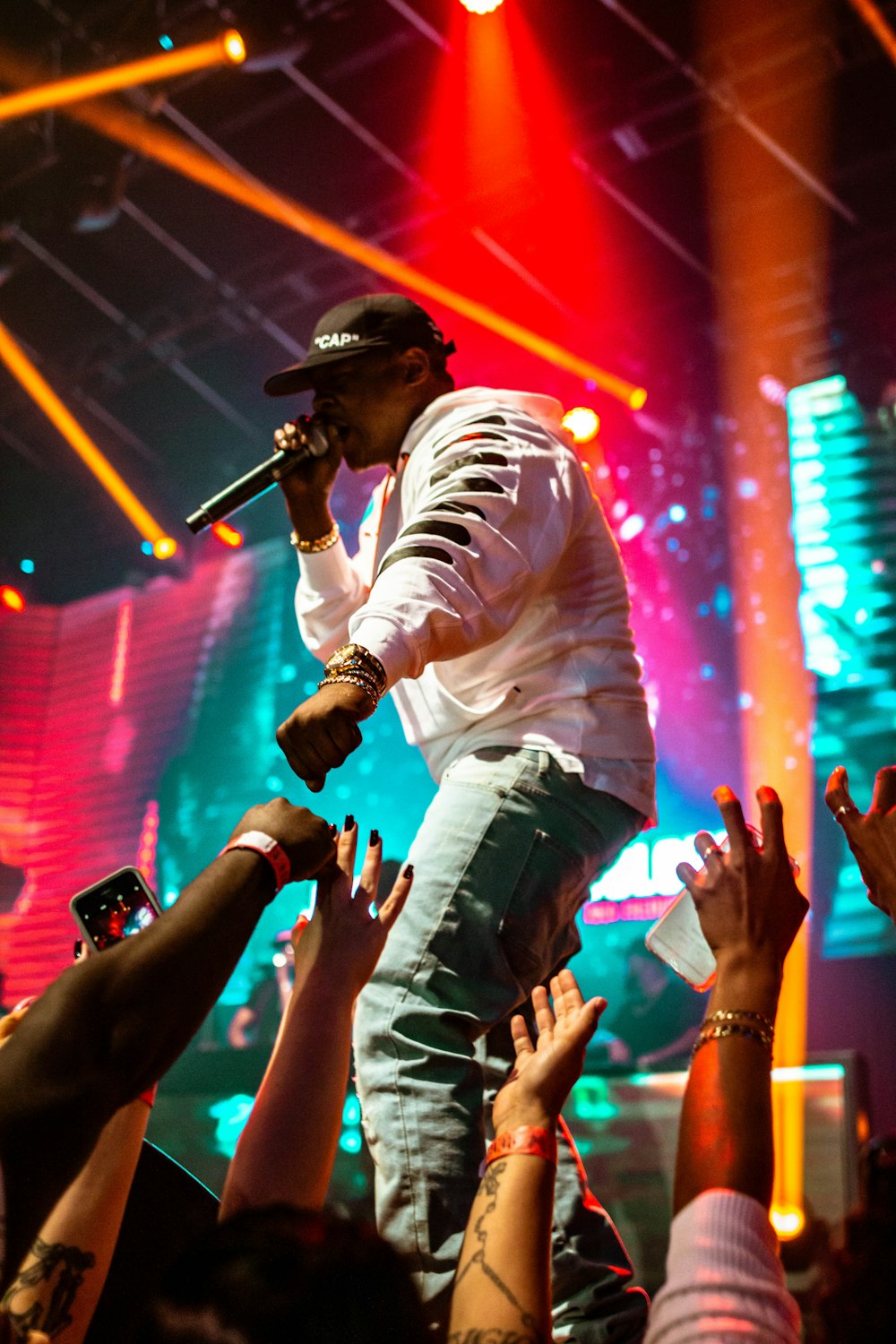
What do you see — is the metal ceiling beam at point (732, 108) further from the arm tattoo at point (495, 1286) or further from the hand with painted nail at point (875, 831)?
the arm tattoo at point (495, 1286)

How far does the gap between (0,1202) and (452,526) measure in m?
1.21

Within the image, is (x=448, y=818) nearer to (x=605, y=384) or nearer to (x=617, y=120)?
(x=617, y=120)

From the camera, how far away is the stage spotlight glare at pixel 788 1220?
3.84m

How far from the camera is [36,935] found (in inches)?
384

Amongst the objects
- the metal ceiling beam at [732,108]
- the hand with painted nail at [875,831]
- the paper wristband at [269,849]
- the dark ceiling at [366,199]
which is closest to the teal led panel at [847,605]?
the dark ceiling at [366,199]

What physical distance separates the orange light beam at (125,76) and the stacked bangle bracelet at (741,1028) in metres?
6.17

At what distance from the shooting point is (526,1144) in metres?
1.21

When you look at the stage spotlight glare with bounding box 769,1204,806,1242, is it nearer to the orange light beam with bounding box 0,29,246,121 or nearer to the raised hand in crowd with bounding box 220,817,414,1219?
the raised hand in crowd with bounding box 220,817,414,1219

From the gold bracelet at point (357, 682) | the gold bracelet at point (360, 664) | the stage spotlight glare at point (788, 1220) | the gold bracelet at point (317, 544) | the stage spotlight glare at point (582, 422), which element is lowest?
the stage spotlight glare at point (788, 1220)

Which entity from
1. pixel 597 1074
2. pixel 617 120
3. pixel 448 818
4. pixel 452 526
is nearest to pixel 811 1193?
pixel 597 1074

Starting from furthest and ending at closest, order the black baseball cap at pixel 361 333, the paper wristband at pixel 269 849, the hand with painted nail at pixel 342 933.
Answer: the black baseball cap at pixel 361 333 < the hand with painted nail at pixel 342 933 < the paper wristband at pixel 269 849

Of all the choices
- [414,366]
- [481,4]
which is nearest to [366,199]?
[481,4]

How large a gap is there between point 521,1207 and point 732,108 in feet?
20.3

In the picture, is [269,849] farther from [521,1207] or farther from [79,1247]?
[79,1247]
